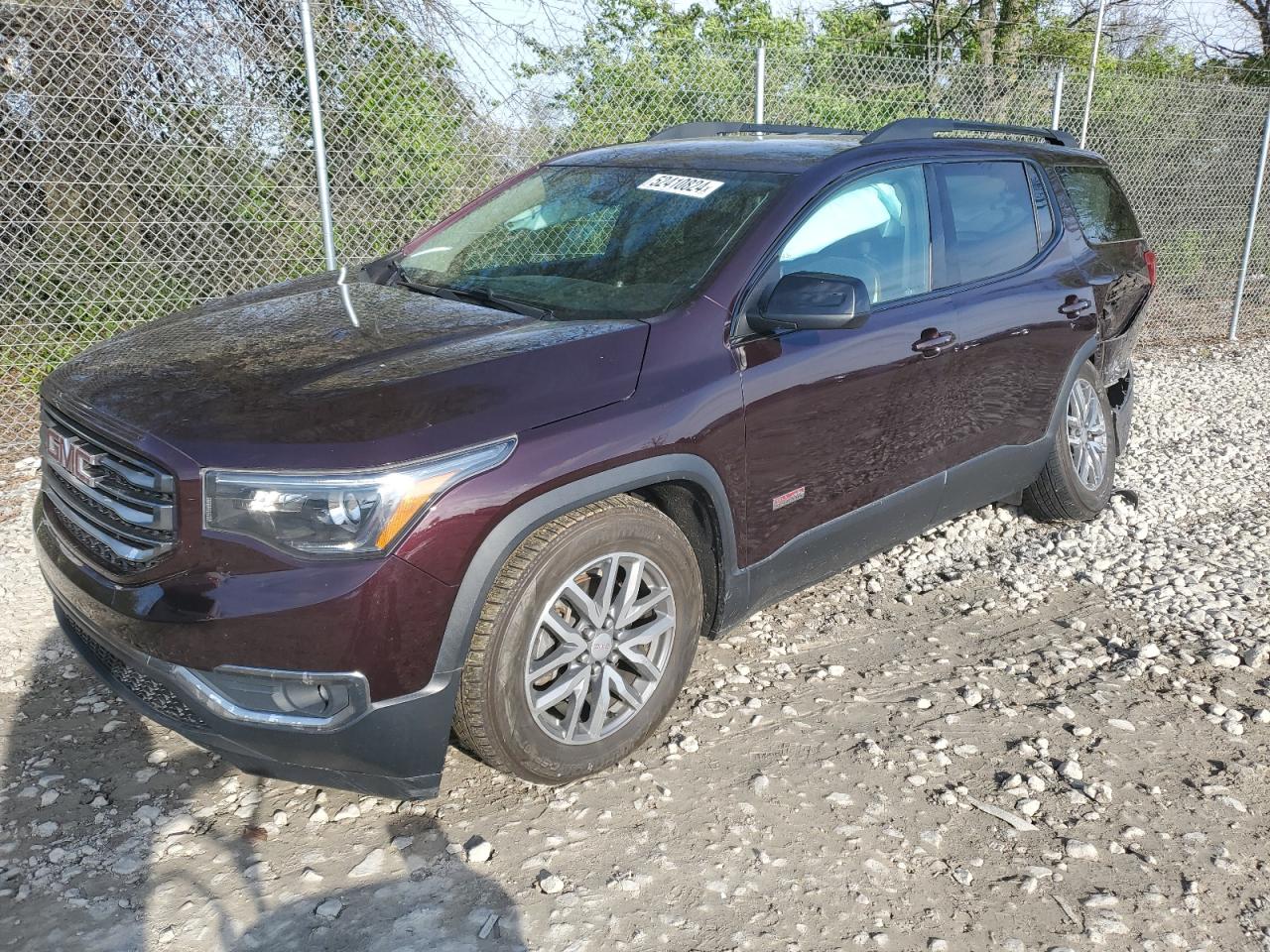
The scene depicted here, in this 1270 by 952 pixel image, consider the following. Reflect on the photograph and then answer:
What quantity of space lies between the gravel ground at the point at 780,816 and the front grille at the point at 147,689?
0.39 meters

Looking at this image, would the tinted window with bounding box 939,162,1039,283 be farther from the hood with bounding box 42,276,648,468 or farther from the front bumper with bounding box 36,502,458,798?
the front bumper with bounding box 36,502,458,798

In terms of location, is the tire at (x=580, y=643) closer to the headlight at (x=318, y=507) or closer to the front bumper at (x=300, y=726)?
the front bumper at (x=300, y=726)

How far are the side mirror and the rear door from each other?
0.93 metres

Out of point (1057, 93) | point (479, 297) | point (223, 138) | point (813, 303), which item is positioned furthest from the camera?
point (1057, 93)

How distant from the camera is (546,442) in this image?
8.68ft

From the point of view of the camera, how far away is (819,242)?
137 inches

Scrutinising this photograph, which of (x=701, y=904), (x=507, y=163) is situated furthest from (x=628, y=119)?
(x=701, y=904)

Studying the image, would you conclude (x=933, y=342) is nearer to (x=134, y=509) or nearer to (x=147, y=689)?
(x=134, y=509)

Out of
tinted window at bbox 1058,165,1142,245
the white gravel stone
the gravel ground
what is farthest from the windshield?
tinted window at bbox 1058,165,1142,245

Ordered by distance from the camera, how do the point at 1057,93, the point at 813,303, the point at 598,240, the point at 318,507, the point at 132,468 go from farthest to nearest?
the point at 1057,93
the point at 598,240
the point at 813,303
the point at 132,468
the point at 318,507

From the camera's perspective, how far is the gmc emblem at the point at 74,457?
2.73 m

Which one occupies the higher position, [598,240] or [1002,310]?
[598,240]

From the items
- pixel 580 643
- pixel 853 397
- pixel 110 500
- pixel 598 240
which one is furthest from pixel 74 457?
pixel 853 397

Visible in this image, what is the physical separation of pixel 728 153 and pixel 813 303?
3.44 feet
